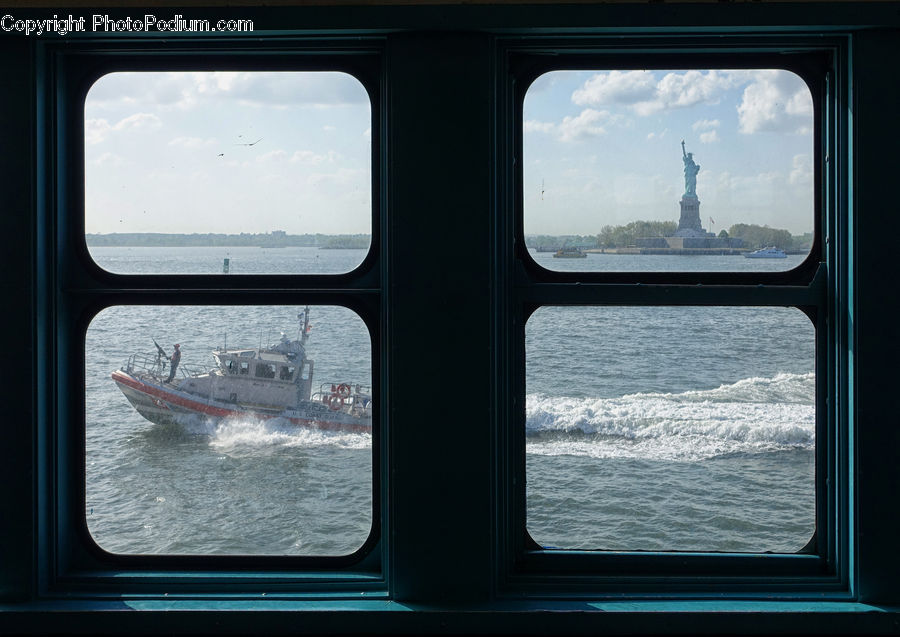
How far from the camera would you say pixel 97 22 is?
1.83 meters

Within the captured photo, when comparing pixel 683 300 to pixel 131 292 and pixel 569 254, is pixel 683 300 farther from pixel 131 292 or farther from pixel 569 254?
pixel 131 292

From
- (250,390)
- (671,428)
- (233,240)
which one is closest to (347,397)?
(250,390)

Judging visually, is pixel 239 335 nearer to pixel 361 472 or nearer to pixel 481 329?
pixel 361 472

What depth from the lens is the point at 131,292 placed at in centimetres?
199

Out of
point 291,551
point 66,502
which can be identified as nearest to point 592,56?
point 291,551

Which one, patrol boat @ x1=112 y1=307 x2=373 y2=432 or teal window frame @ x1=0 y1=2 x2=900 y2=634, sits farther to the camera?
patrol boat @ x1=112 y1=307 x2=373 y2=432

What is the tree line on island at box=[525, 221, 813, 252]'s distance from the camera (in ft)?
6.45

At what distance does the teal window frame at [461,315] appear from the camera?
1.83 metres

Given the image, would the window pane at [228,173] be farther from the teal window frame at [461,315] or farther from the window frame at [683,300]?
the window frame at [683,300]

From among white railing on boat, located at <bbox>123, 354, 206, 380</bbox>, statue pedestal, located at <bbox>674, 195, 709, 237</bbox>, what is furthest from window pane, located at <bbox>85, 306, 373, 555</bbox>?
statue pedestal, located at <bbox>674, 195, 709, 237</bbox>

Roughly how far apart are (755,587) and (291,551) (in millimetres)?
1321

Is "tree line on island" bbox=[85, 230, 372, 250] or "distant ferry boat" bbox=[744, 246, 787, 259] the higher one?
"tree line on island" bbox=[85, 230, 372, 250]

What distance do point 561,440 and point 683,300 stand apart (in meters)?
0.52

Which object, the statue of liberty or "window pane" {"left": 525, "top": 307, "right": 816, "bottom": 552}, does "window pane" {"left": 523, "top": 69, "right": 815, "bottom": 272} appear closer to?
the statue of liberty
